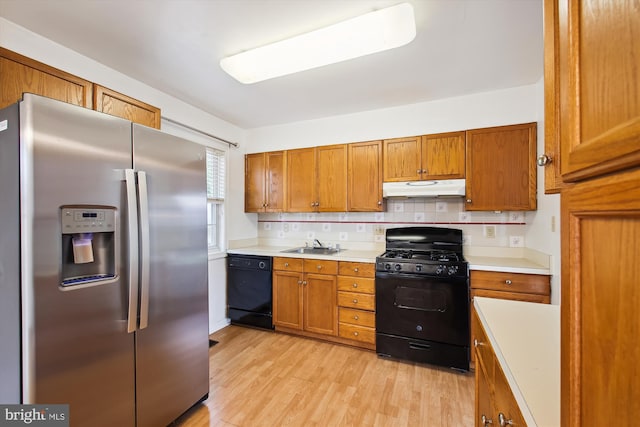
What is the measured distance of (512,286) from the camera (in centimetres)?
215

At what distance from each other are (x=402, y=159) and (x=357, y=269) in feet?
3.89

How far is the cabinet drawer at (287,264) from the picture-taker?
2.89 m

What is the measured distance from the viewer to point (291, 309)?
2.91m

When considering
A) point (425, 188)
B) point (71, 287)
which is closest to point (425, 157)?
point (425, 188)

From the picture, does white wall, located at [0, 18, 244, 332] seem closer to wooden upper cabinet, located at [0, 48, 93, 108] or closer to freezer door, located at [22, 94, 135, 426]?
wooden upper cabinet, located at [0, 48, 93, 108]

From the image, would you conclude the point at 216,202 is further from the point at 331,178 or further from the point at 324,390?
the point at 324,390

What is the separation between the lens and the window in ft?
10.4

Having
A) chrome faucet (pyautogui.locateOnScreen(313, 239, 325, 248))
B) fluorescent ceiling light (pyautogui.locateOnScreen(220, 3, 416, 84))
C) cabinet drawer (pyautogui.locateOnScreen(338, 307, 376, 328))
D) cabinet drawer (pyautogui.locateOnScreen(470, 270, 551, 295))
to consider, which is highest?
fluorescent ceiling light (pyautogui.locateOnScreen(220, 3, 416, 84))

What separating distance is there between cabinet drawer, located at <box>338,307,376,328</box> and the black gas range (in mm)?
77

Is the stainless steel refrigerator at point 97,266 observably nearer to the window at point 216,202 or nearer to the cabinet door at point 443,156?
the window at point 216,202

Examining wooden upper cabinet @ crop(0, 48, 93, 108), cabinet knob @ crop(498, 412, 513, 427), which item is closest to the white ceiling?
wooden upper cabinet @ crop(0, 48, 93, 108)

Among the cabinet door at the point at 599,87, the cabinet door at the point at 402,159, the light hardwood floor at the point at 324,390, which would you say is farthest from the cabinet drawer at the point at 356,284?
the cabinet door at the point at 599,87

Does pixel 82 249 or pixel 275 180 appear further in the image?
pixel 275 180

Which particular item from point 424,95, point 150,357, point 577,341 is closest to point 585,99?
point 577,341
